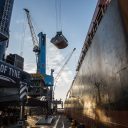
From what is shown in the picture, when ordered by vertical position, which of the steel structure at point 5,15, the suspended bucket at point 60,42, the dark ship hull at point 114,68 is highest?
the steel structure at point 5,15

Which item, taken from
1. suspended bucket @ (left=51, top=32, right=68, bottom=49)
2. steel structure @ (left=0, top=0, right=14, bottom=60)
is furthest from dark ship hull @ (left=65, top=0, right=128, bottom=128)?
steel structure @ (left=0, top=0, right=14, bottom=60)

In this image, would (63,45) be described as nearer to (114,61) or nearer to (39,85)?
(114,61)

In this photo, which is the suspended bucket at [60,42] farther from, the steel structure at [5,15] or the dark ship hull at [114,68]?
the steel structure at [5,15]

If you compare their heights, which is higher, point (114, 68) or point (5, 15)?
point (5, 15)

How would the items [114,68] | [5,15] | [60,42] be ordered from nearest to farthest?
[114,68], [60,42], [5,15]

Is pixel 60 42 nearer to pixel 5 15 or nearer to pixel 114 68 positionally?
pixel 114 68

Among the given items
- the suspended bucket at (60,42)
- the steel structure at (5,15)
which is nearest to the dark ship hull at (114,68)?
the suspended bucket at (60,42)

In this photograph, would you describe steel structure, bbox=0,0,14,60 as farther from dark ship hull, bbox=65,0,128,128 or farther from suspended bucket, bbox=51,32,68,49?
dark ship hull, bbox=65,0,128,128

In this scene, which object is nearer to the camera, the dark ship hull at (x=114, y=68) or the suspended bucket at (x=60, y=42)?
the dark ship hull at (x=114, y=68)

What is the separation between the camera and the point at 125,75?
3951mm

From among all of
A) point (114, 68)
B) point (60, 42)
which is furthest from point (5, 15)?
point (114, 68)

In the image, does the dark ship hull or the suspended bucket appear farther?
the suspended bucket

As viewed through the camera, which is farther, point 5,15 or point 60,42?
point 5,15

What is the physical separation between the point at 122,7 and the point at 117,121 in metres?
2.56
